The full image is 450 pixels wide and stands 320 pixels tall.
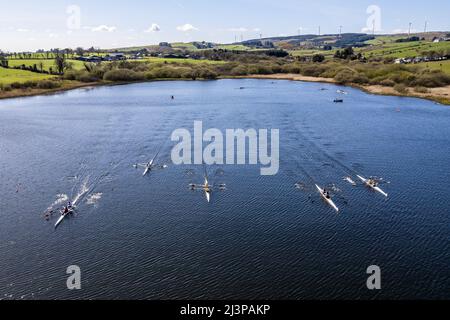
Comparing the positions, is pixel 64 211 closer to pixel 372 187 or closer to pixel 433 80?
pixel 372 187

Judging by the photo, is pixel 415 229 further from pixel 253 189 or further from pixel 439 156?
pixel 439 156

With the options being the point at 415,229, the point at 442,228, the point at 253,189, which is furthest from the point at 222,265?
the point at 442,228

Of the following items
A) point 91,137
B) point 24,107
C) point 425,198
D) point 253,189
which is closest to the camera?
point 425,198

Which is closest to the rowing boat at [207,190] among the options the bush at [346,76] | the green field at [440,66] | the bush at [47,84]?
the bush at [47,84]

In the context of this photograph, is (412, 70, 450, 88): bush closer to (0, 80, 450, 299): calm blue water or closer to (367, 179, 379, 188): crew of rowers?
(0, 80, 450, 299): calm blue water

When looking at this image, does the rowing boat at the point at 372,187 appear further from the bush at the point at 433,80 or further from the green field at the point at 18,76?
the green field at the point at 18,76
